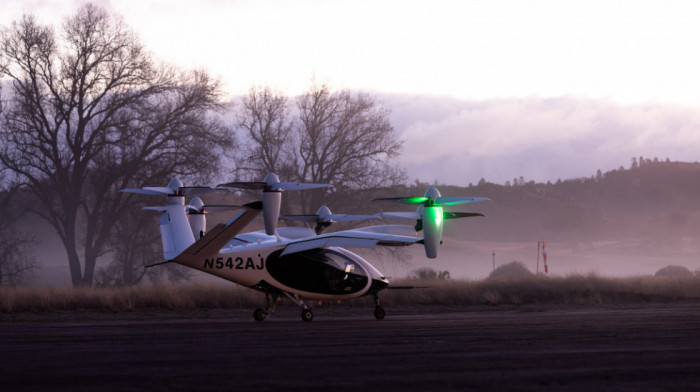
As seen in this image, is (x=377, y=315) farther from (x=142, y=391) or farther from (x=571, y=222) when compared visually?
(x=571, y=222)

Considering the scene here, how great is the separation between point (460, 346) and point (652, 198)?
18643 centimetres

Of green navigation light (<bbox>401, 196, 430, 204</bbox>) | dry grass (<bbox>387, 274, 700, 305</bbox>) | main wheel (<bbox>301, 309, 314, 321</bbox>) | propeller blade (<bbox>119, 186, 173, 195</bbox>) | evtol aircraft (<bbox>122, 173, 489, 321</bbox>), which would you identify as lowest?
main wheel (<bbox>301, 309, 314, 321</bbox>)

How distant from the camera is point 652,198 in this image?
194 metres

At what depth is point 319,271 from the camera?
89.2 ft

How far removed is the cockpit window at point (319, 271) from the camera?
88.0 ft

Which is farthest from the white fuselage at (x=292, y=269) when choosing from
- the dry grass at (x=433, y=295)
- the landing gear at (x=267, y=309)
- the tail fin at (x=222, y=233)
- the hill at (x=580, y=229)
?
the hill at (x=580, y=229)

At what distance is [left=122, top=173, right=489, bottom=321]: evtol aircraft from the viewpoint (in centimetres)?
2559

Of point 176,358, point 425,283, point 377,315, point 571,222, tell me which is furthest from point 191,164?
point 571,222

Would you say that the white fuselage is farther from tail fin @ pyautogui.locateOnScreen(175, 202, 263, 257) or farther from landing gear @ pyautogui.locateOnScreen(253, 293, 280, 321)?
landing gear @ pyautogui.locateOnScreen(253, 293, 280, 321)

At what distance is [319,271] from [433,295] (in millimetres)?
13532

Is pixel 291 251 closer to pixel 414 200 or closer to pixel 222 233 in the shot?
pixel 222 233

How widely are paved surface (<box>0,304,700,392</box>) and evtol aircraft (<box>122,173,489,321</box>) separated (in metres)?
3.38

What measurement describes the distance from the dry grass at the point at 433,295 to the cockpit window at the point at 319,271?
24.0 feet

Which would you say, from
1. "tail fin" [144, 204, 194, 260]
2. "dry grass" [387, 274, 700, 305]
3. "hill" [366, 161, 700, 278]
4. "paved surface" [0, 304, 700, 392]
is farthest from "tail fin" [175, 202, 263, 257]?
"hill" [366, 161, 700, 278]
